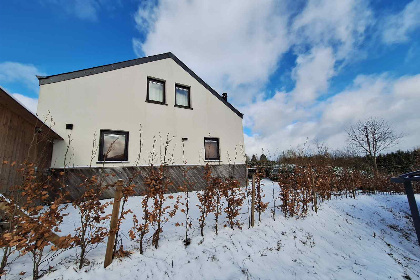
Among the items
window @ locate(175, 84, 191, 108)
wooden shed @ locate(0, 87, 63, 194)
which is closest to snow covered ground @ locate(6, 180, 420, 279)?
wooden shed @ locate(0, 87, 63, 194)

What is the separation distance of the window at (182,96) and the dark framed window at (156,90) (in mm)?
848

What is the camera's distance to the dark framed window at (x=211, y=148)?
436 inches

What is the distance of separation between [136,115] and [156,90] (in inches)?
80.2

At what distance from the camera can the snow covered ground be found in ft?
10.8

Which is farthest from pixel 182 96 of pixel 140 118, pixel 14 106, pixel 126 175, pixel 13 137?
pixel 13 137

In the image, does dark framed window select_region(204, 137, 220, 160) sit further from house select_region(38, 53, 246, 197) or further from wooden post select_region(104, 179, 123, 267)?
wooden post select_region(104, 179, 123, 267)

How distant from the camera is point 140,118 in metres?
9.45

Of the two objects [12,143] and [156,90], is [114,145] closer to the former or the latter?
[12,143]

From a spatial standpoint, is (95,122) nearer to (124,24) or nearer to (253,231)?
(124,24)

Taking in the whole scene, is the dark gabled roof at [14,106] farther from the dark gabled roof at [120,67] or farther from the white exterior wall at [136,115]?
the dark gabled roof at [120,67]

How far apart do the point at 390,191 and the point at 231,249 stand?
13.6 meters

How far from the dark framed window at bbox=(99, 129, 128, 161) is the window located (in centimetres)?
358

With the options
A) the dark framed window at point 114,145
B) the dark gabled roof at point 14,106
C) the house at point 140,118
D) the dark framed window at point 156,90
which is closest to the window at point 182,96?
the house at point 140,118

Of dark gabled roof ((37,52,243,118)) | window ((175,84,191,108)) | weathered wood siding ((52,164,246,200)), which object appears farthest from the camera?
window ((175,84,191,108))
